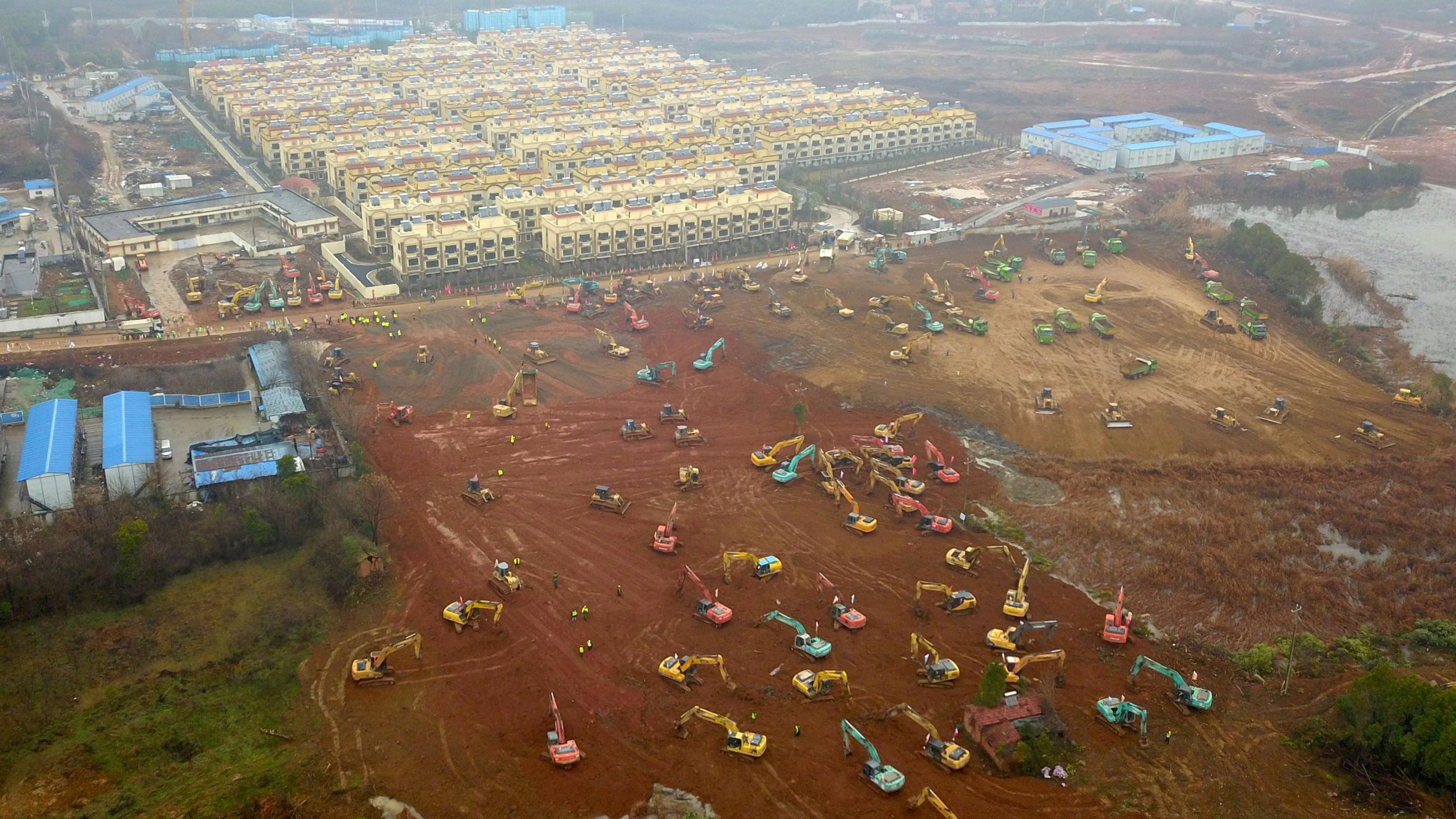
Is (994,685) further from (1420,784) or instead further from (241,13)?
(241,13)

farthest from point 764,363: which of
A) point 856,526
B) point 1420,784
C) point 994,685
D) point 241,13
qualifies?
point 241,13

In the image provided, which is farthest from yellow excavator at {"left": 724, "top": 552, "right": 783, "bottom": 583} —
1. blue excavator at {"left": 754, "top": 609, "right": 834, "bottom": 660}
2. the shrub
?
the shrub

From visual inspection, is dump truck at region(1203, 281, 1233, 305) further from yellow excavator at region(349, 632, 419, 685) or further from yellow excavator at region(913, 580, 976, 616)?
yellow excavator at region(349, 632, 419, 685)

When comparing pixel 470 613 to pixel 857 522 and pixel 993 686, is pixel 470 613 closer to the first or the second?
pixel 857 522

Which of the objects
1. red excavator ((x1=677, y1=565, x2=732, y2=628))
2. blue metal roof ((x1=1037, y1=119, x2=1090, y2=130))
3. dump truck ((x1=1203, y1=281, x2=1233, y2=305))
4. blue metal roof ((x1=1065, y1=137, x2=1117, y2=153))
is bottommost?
red excavator ((x1=677, y1=565, x2=732, y2=628))

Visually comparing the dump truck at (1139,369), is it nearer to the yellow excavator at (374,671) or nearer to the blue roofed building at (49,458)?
the yellow excavator at (374,671)

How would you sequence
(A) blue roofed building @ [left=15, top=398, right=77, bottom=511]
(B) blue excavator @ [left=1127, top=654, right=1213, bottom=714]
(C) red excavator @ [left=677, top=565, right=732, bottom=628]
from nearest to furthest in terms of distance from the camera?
(B) blue excavator @ [left=1127, top=654, right=1213, bottom=714]
(C) red excavator @ [left=677, top=565, right=732, bottom=628]
(A) blue roofed building @ [left=15, top=398, right=77, bottom=511]
